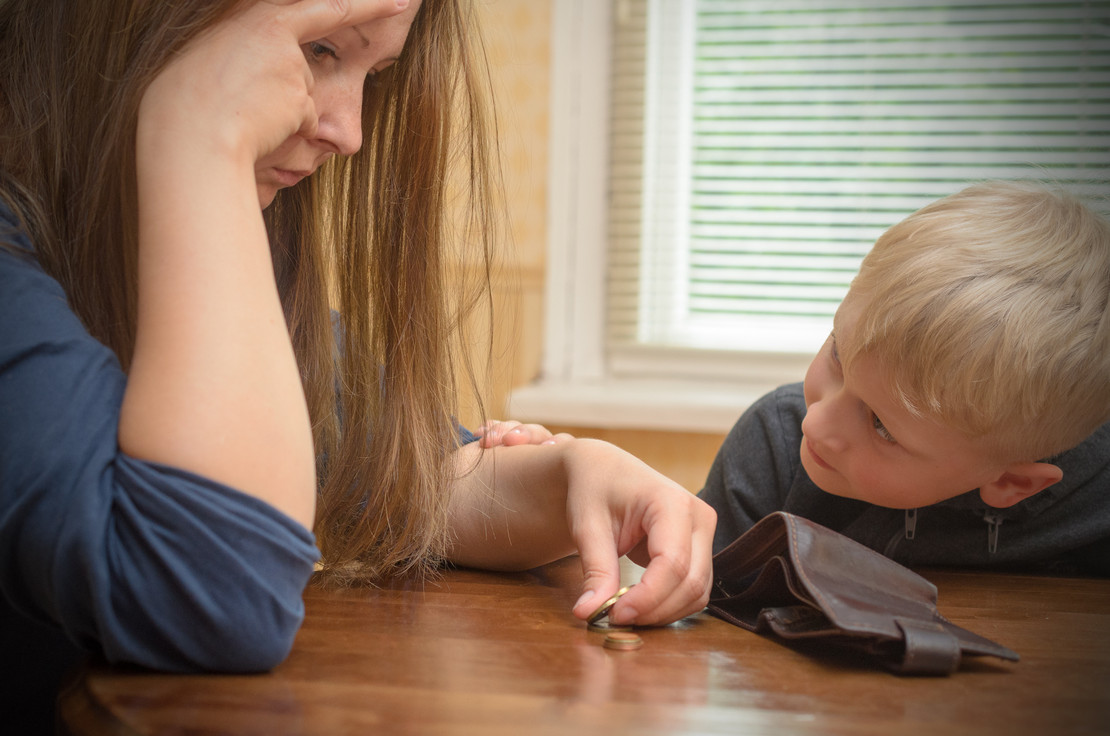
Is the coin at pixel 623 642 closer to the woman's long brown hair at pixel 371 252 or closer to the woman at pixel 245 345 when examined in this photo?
the woman at pixel 245 345

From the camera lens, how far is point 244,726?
443 millimetres

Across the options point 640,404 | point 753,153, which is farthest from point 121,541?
point 753,153

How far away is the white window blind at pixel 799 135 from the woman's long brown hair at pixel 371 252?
1384 millimetres

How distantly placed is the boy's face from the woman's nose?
1.65 ft

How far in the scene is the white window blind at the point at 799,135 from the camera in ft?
6.98

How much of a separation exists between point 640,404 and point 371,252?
1.33 m

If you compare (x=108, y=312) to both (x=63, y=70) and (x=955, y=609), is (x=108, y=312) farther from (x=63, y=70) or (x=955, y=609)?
(x=955, y=609)

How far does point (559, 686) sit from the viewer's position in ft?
1.66

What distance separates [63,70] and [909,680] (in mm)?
729

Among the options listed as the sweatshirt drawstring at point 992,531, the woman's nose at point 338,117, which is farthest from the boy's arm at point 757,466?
the woman's nose at point 338,117

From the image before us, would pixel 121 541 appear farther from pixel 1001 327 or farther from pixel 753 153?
pixel 753 153

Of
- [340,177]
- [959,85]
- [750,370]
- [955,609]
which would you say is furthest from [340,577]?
[959,85]

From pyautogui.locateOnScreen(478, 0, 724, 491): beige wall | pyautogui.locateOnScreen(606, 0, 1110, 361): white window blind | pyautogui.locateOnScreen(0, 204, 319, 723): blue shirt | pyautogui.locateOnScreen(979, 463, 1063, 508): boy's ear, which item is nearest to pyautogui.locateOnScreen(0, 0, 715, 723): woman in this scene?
pyautogui.locateOnScreen(0, 204, 319, 723): blue shirt

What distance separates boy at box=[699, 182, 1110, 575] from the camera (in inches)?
32.3
